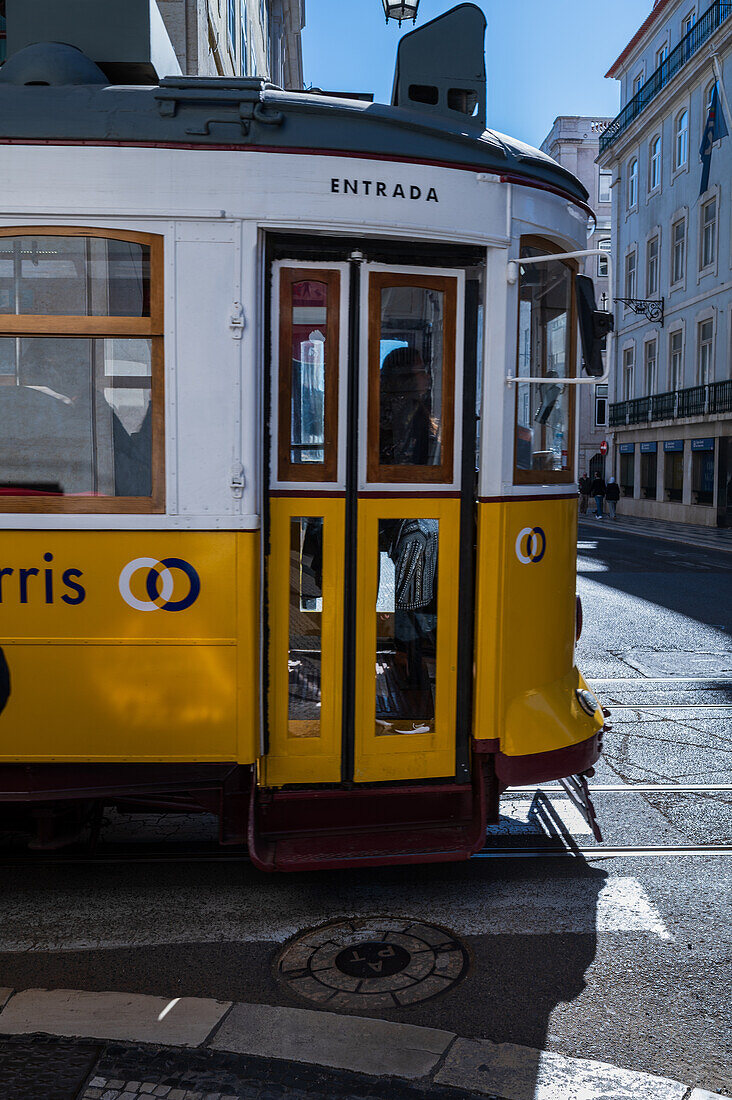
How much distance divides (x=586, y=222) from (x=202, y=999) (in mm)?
3936

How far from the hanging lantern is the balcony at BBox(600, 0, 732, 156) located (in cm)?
2689

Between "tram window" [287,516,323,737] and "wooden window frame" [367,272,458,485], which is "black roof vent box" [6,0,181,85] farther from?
"tram window" [287,516,323,737]

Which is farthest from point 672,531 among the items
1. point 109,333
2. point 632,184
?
point 109,333

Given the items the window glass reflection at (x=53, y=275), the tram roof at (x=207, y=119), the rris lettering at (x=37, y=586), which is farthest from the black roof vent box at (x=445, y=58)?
the rris lettering at (x=37, y=586)

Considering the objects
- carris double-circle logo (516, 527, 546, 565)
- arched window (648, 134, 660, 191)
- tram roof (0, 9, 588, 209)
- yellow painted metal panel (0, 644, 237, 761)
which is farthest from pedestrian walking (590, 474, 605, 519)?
yellow painted metal panel (0, 644, 237, 761)

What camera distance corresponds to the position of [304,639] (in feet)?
13.4

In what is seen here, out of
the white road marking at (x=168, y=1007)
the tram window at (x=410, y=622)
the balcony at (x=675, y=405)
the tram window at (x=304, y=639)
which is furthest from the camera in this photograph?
the balcony at (x=675, y=405)

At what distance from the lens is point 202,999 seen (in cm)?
338

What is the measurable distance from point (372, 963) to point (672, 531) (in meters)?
26.1

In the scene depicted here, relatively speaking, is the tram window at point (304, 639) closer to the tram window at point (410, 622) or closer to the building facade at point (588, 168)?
the tram window at point (410, 622)

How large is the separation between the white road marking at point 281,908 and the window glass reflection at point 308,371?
78.7 inches

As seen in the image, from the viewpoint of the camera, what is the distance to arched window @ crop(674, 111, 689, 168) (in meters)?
33.8

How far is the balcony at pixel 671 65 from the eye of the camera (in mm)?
30469

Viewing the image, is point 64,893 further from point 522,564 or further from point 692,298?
point 692,298
